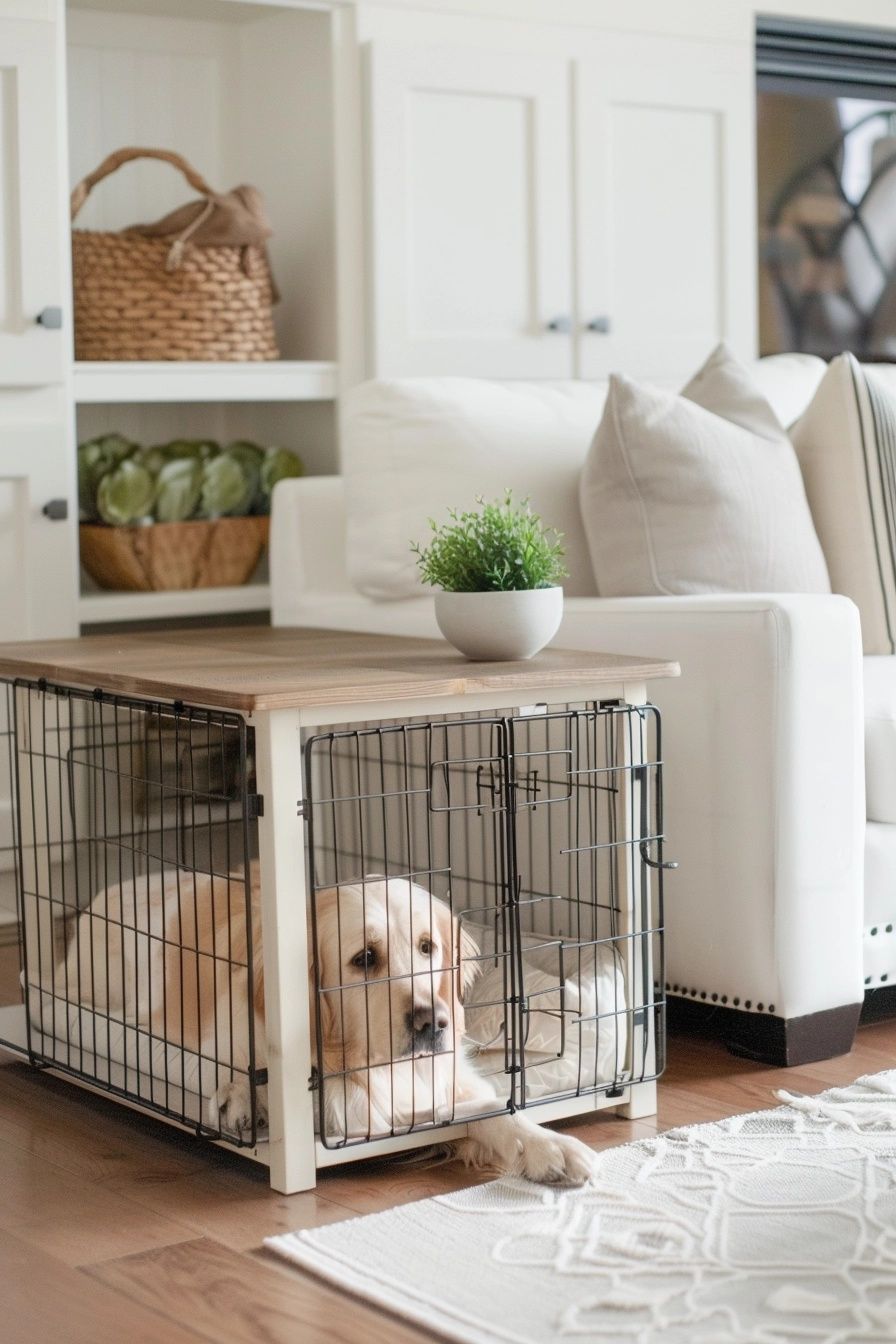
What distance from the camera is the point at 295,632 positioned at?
2734 mm

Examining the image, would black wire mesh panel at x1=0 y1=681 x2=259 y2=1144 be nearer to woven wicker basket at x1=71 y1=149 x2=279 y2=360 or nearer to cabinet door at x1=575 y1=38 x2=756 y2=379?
woven wicker basket at x1=71 y1=149 x2=279 y2=360

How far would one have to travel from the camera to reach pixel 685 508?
2.62 metres

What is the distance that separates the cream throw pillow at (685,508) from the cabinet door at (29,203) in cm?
103

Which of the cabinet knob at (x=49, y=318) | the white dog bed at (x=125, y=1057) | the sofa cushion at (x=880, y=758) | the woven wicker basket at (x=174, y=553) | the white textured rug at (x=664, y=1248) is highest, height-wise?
the cabinet knob at (x=49, y=318)

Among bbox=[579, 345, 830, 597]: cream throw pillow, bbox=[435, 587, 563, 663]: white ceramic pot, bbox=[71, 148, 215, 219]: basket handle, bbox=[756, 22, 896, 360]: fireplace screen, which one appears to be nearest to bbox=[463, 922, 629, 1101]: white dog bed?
bbox=[435, 587, 563, 663]: white ceramic pot

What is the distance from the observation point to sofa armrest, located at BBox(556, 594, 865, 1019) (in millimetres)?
2256

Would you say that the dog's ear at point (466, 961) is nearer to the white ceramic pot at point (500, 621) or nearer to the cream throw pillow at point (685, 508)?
the white ceramic pot at point (500, 621)

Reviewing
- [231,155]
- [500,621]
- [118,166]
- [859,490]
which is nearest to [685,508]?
[859,490]

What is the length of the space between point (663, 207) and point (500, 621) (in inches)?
76.4

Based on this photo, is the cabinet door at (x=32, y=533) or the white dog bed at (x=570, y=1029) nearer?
the white dog bed at (x=570, y=1029)

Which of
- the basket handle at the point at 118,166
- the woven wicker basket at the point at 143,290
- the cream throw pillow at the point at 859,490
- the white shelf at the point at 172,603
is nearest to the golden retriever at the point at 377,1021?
the cream throw pillow at the point at 859,490

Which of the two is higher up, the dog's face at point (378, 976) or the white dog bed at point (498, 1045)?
the dog's face at point (378, 976)

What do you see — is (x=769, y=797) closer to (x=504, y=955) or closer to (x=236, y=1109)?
(x=504, y=955)

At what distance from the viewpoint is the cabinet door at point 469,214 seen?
11.2ft
